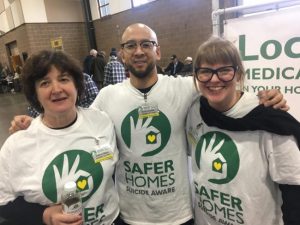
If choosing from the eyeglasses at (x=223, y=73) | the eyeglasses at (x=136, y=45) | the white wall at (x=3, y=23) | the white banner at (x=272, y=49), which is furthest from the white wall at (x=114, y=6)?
the eyeglasses at (x=223, y=73)

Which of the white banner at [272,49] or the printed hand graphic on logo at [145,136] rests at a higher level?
the white banner at [272,49]

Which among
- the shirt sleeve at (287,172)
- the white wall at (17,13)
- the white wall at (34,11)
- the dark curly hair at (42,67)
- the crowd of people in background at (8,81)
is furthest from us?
the crowd of people in background at (8,81)

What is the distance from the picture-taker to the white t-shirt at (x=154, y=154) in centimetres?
149

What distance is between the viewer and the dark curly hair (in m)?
1.19

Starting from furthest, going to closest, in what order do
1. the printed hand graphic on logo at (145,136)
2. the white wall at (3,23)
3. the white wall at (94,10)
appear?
the white wall at (3,23) → the white wall at (94,10) → the printed hand graphic on logo at (145,136)

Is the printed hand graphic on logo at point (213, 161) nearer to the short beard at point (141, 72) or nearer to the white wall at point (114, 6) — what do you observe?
the short beard at point (141, 72)

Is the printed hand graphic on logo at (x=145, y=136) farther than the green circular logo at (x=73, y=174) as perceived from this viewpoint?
Yes

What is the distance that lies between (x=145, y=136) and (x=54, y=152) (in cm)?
49

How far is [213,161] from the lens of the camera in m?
1.26

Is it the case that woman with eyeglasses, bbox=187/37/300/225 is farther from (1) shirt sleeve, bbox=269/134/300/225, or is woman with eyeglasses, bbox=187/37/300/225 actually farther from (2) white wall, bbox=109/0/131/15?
(2) white wall, bbox=109/0/131/15

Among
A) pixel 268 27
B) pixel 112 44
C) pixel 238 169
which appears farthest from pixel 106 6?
pixel 238 169

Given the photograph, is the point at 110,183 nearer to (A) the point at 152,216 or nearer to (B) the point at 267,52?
(A) the point at 152,216

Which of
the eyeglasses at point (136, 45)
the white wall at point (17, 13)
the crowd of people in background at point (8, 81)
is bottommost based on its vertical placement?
the crowd of people in background at point (8, 81)

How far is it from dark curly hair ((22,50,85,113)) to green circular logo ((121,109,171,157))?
365mm
